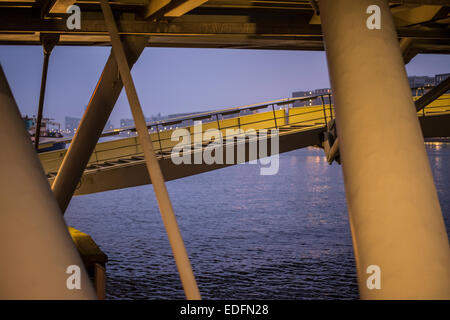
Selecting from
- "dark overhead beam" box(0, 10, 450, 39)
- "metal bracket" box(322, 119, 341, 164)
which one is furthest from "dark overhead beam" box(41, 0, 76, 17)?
"metal bracket" box(322, 119, 341, 164)

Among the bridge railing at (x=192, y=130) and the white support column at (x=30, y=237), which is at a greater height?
the bridge railing at (x=192, y=130)

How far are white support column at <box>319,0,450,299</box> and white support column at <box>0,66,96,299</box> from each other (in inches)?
77.9

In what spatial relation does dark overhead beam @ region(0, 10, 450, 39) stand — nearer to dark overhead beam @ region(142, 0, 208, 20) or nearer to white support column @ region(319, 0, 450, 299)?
dark overhead beam @ region(142, 0, 208, 20)

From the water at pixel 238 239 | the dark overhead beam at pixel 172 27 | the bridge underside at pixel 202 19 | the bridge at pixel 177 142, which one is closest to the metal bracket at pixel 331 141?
the bridge at pixel 177 142

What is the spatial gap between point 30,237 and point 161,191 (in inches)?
46.1

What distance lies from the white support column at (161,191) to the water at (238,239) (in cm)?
1547

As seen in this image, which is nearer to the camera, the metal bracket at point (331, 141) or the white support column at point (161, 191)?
the white support column at point (161, 191)

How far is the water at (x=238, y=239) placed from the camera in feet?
69.4

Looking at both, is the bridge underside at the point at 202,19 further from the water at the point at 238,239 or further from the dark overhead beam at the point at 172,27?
the water at the point at 238,239

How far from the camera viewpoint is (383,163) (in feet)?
13.2

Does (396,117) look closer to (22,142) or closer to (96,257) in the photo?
(22,142)

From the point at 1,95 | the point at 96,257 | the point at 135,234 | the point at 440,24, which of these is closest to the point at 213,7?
the point at 440,24

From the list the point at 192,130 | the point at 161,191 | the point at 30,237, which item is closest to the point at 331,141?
the point at 192,130
